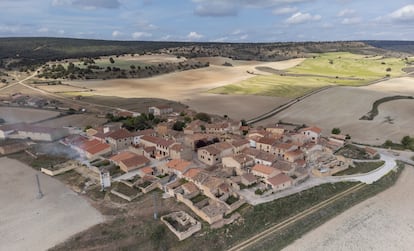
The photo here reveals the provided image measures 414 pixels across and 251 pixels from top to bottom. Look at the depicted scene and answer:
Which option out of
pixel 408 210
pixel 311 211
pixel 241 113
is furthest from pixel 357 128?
pixel 311 211

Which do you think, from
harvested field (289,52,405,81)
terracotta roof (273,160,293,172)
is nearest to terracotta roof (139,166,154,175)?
terracotta roof (273,160,293,172)

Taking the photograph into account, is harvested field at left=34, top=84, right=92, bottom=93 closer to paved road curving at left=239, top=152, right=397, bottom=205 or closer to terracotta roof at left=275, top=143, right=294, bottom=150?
terracotta roof at left=275, top=143, right=294, bottom=150

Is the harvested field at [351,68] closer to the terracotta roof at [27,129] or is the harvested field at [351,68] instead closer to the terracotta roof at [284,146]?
the terracotta roof at [284,146]

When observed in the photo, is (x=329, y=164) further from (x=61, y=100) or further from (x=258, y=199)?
(x=61, y=100)

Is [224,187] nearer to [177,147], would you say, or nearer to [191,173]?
[191,173]

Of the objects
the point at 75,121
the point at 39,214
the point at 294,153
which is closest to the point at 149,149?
the point at 39,214

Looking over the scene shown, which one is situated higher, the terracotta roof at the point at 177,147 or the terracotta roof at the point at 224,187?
the terracotta roof at the point at 177,147

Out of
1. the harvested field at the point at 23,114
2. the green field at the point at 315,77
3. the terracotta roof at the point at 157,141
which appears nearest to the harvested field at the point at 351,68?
the green field at the point at 315,77
